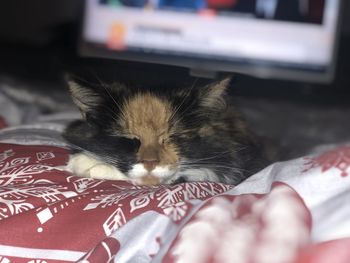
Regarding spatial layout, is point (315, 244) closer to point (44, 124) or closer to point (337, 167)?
point (337, 167)

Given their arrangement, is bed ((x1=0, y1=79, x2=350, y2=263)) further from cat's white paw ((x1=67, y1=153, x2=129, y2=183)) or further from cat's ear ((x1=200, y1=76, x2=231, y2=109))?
cat's ear ((x1=200, y1=76, x2=231, y2=109))

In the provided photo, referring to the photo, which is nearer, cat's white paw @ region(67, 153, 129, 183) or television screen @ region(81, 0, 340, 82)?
cat's white paw @ region(67, 153, 129, 183)

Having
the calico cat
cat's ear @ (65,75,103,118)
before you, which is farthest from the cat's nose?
cat's ear @ (65,75,103,118)

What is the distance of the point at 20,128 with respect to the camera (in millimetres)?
1462

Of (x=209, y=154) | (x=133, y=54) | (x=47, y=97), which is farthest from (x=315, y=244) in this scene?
(x=133, y=54)

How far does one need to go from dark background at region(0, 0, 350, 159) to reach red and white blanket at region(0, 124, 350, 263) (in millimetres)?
844

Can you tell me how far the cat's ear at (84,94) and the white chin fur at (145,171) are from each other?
0.46ft

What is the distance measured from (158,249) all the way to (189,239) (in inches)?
2.9

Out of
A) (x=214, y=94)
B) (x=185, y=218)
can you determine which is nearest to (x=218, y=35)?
(x=214, y=94)

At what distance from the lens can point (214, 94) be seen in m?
1.16

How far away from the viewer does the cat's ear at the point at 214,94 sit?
1.13 metres

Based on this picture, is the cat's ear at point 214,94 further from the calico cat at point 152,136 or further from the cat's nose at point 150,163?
the cat's nose at point 150,163

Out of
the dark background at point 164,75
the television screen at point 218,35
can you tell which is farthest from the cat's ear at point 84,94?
the television screen at point 218,35

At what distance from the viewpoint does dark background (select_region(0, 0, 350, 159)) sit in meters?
1.92
